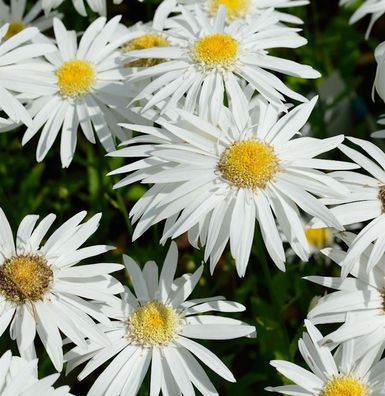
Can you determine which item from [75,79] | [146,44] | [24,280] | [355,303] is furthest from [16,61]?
[355,303]

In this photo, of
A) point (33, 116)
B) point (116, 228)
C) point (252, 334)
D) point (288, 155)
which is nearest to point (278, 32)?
point (288, 155)

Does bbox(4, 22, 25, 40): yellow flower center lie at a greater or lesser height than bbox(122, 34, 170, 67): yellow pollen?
greater

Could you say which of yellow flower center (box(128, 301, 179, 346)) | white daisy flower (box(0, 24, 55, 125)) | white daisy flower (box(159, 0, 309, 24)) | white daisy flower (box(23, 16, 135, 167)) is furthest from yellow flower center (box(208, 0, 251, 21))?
yellow flower center (box(128, 301, 179, 346))

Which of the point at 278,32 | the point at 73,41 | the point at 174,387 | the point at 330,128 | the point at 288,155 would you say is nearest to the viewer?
the point at 174,387

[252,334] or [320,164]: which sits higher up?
[320,164]

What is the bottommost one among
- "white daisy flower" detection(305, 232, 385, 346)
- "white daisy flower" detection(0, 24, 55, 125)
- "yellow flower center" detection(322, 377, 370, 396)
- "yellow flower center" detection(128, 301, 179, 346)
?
"yellow flower center" detection(322, 377, 370, 396)

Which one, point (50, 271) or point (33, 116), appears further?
point (33, 116)

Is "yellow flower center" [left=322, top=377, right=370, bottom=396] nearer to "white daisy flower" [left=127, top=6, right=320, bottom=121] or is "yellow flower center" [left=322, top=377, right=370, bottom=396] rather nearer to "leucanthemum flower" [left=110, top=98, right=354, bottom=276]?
"leucanthemum flower" [left=110, top=98, right=354, bottom=276]

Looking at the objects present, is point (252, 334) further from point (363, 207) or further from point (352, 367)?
point (363, 207)

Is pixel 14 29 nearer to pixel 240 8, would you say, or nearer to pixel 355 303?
pixel 240 8
